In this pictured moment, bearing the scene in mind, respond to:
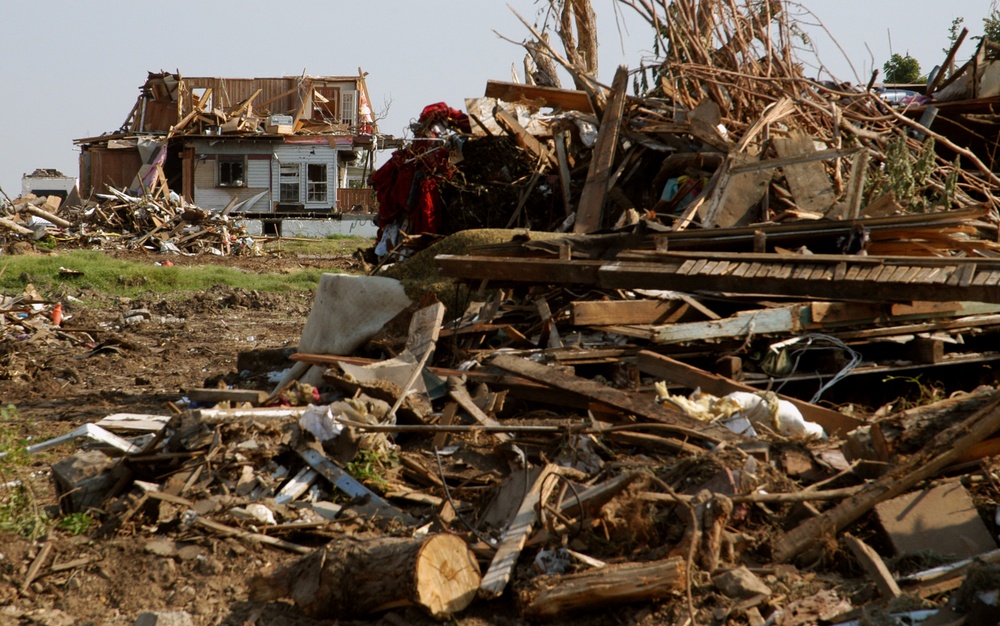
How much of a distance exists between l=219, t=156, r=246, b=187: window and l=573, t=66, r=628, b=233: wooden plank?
2440cm

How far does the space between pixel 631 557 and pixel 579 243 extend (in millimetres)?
3827

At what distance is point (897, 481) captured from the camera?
13.1ft

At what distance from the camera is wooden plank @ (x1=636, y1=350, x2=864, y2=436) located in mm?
5355

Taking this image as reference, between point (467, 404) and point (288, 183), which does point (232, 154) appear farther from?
point (467, 404)

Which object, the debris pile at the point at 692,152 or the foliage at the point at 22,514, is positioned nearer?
the foliage at the point at 22,514

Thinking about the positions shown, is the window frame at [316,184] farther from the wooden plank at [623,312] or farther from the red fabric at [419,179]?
the wooden plank at [623,312]

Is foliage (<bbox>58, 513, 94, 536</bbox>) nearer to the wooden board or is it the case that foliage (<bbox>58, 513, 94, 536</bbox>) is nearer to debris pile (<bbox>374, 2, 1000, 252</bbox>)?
the wooden board

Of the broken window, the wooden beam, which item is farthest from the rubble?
the broken window

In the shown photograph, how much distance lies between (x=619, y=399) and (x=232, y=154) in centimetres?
2869

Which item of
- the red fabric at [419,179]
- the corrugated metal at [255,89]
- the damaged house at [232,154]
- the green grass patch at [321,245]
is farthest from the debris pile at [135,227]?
the red fabric at [419,179]

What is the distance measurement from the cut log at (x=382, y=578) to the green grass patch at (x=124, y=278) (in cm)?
1259

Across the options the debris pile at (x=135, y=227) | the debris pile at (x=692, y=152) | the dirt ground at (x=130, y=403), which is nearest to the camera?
the dirt ground at (x=130, y=403)

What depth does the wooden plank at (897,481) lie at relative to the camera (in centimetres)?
384

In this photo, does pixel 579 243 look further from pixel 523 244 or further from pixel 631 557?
pixel 631 557
